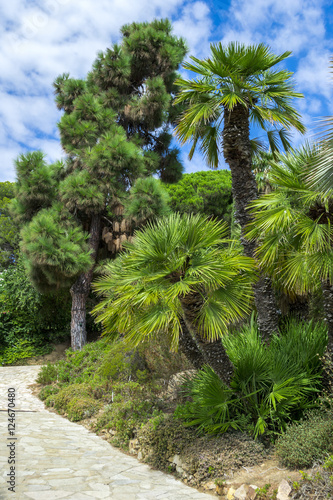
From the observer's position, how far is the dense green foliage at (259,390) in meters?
5.38

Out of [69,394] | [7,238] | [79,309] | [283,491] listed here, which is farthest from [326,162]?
[7,238]

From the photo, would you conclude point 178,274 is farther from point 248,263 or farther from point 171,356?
point 171,356

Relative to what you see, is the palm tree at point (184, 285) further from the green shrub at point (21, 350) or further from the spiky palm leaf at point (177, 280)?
the green shrub at point (21, 350)

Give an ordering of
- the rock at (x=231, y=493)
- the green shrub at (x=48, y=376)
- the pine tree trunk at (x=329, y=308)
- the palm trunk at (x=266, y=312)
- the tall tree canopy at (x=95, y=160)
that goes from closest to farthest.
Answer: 1. the rock at (x=231, y=493)
2. the pine tree trunk at (x=329, y=308)
3. the palm trunk at (x=266, y=312)
4. the green shrub at (x=48, y=376)
5. the tall tree canopy at (x=95, y=160)

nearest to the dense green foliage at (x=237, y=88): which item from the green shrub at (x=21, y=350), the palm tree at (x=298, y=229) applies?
the palm tree at (x=298, y=229)

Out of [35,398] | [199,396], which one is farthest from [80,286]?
[199,396]

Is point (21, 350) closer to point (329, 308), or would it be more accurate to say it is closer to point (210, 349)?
point (210, 349)

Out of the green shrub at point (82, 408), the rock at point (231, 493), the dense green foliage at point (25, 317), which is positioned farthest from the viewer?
the dense green foliage at point (25, 317)

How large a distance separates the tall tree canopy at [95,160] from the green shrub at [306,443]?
9218 millimetres

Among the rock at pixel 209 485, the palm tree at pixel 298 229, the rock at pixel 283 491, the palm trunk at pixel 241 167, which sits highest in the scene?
the palm trunk at pixel 241 167

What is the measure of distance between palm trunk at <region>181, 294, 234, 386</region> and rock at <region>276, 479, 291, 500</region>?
162cm

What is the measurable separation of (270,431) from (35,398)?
7.12 metres

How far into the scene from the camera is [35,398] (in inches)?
402

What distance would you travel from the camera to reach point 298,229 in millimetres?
5918
